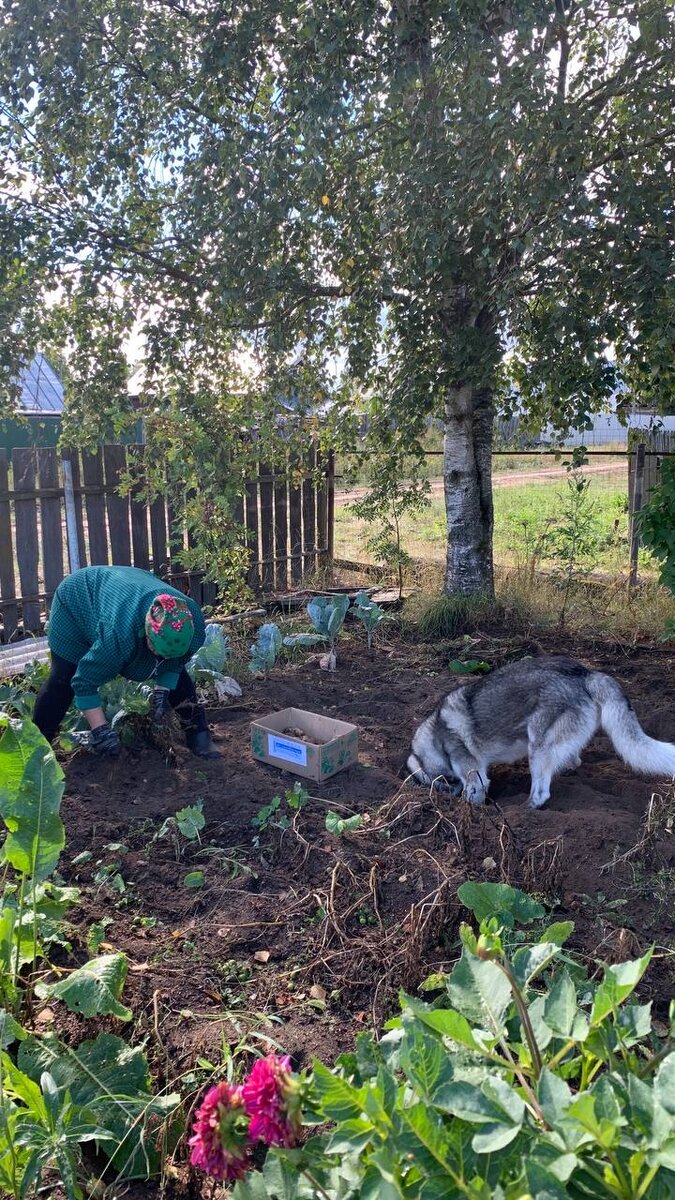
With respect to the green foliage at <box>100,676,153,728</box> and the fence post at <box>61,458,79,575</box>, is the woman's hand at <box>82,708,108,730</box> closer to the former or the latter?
the green foliage at <box>100,676,153,728</box>

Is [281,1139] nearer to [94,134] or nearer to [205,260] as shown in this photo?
[205,260]

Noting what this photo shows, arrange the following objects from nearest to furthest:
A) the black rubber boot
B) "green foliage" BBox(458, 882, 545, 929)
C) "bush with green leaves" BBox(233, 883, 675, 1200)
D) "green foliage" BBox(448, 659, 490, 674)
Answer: "bush with green leaves" BBox(233, 883, 675, 1200), "green foliage" BBox(458, 882, 545, 929), the black rubber boot, "green foliage" BBox(448, 659, 490, 674)

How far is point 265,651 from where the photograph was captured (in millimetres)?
6613

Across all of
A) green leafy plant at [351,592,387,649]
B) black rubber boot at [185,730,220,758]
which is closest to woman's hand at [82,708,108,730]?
black rubber boot at [185,730,220,758]

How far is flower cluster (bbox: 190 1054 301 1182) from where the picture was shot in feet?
4.22

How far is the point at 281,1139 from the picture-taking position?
4.28 ft

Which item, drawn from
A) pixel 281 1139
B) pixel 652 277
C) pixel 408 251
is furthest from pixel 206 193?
pixel 281 1139

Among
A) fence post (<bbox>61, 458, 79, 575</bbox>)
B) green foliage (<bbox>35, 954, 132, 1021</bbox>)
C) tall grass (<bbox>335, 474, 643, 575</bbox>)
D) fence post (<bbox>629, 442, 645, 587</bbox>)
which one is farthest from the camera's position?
tall grass (<bbox>335, 474, 643, 575</bbox>)

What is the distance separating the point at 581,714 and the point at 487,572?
417 centimetres

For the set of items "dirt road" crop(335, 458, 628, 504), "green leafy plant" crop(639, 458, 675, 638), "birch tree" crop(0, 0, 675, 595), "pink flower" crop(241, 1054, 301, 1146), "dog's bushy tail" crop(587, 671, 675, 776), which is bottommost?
"dog's bushy tail" crop(587, 671, 675, 776)

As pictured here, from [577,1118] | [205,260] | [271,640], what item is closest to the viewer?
[577,1118]

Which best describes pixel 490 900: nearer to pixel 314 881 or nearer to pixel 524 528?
pixel 314 881

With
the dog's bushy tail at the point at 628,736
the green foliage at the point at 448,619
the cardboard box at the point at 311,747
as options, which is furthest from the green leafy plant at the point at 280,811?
the green foliage at the point at 448,619

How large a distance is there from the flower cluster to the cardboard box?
3.08 metres
